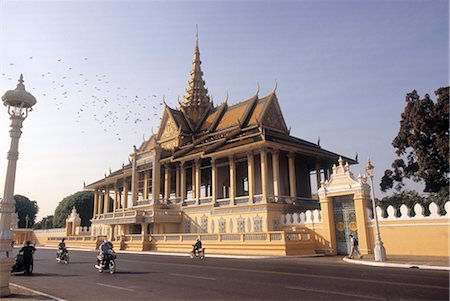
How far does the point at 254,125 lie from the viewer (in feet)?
105

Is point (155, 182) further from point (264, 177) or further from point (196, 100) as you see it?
point (196, 100)

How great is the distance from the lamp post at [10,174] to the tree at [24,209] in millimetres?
80759

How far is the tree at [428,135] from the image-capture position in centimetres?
2692

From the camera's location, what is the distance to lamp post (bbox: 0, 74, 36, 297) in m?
8.45

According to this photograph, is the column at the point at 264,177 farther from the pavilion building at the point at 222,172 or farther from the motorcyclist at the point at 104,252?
the motorcyclist at the point at 104,252

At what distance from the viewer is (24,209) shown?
81188 millimetres

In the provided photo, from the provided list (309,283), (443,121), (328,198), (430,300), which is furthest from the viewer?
(443,121)

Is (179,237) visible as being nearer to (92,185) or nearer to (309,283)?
(309,283)

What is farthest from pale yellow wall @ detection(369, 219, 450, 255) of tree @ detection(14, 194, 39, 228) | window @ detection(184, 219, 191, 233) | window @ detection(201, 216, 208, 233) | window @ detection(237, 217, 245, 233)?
tree @ detection(14, 194, 39, 228)

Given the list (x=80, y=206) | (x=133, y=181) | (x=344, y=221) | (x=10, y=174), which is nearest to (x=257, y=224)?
(x=344, y=221)

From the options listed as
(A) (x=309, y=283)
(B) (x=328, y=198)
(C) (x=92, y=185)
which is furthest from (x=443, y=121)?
(C) (x=92, y=185)

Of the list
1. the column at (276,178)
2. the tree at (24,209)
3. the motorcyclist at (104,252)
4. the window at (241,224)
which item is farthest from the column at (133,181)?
the tree at (24,209)

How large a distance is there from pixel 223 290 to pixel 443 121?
2523 centimetres

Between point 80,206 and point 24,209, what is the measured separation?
19714 millimetres
